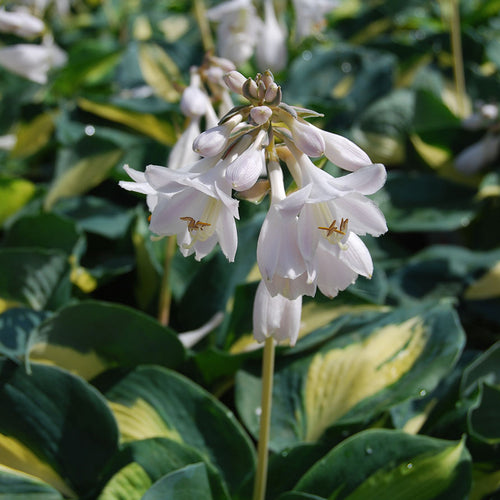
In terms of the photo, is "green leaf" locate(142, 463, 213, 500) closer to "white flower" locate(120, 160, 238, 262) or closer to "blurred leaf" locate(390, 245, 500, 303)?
"white flower" locate(120, 160, 238, 262)

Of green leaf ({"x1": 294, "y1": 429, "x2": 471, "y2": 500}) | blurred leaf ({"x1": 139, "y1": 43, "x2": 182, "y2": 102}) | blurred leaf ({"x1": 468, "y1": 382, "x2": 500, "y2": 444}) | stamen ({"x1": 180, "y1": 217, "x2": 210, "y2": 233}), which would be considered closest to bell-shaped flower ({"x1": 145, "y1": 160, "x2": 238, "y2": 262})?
stamen ({"x1": 180, "y1": 217, "x2": 210, "y2": 233})

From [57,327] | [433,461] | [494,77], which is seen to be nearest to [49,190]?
[57,327]

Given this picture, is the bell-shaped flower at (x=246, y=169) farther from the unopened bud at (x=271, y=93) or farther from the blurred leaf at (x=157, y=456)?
the blurred leaf at (x=157, y=456)

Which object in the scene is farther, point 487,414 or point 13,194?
point 13,194

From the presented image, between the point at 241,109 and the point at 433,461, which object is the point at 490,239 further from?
the point at 241,109

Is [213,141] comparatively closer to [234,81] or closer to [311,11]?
[234,81]

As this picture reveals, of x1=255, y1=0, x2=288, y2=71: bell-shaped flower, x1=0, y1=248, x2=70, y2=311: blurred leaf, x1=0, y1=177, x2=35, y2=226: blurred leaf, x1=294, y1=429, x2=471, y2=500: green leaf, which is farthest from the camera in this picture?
x1=255, y1=0, x2=288, y2=71: bell-shaped flower

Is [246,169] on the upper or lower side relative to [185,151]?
upper

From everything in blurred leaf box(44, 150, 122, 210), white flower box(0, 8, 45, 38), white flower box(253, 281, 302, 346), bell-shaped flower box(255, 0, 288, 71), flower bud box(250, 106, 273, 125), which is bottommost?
blurred leaf box(44, 150, 122, 210)

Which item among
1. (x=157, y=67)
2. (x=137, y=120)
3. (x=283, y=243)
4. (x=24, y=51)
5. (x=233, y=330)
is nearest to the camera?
(x=283, y=243)

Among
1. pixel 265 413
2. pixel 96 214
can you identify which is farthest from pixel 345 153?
pixel 96 214
